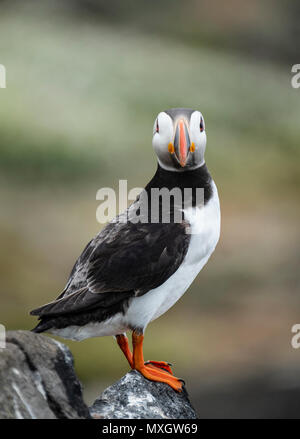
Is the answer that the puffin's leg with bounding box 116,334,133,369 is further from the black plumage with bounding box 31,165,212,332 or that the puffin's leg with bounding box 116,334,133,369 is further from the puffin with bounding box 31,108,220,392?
the black plumage with bounding box 31,165,212,332

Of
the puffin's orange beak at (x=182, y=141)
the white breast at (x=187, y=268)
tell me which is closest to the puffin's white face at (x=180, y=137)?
the puffin's orange beak at (x=182, y=141)

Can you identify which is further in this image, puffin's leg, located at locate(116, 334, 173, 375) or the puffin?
puffin's leg, located at locate(116, 334, 173, 375)

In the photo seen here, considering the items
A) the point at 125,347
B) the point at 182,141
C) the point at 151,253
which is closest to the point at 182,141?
the point at 182,141

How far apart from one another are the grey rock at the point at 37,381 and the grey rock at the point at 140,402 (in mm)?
337

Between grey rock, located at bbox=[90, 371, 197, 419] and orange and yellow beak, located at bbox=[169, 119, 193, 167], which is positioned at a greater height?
orange and yellow beak, located at bbox=[169, 119, 193, 167]

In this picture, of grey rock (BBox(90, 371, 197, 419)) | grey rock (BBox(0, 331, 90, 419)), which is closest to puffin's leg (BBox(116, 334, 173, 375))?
grey rock (BBox(90, 371, 197, 419))

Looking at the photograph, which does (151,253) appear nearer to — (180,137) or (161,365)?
(180,137)

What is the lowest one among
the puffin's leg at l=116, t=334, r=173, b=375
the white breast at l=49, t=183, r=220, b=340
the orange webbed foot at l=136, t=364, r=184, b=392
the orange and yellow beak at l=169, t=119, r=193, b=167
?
the orange webbed foot at l=136, t=364, r=184, b=392

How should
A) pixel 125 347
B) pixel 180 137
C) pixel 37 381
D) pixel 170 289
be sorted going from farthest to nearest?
pixel 125 347 < pixel 170 289 < pixel 180 137 < pixel 37 381

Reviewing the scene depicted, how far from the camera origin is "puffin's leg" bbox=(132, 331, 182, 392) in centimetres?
316

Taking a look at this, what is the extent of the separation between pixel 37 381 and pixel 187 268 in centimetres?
92

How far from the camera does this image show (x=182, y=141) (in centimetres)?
304

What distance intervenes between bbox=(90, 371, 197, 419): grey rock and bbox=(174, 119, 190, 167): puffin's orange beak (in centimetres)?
95
